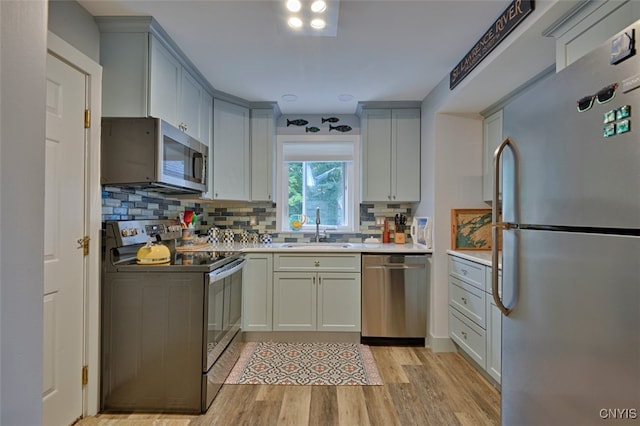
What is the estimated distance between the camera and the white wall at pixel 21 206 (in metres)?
0.57

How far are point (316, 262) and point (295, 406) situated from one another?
121cm

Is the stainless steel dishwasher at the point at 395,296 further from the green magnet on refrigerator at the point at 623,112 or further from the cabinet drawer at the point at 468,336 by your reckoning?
the green magnet on refrigerator at the point at 623,112

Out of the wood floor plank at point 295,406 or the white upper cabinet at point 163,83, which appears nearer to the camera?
the wood floor plank at point 295,406

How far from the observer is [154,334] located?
1862 millimetres

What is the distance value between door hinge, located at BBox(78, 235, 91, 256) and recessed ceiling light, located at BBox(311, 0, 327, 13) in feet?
5.84

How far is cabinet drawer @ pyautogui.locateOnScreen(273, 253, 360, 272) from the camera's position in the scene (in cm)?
288

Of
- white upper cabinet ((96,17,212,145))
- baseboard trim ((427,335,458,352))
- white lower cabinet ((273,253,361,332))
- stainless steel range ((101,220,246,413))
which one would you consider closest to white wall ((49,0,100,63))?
white upper cabinet ((96,17,212,145))

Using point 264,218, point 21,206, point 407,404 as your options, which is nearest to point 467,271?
point 407,404

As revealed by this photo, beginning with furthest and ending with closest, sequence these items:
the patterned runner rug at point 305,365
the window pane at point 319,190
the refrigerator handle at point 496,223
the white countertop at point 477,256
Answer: the window pane at point 319,190 < the patterned runner rug at point 305,365 < the white countertop at point 477,256 < the refrigerator handle at point 496,223

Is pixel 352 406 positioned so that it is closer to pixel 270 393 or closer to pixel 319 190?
pixel 270 393

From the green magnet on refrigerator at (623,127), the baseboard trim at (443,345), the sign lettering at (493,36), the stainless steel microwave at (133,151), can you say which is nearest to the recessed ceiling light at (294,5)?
the stainless steel microwave at (133,151)

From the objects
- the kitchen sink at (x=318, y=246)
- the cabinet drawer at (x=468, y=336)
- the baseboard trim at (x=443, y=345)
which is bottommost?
the baseboard trim at (x=443, y=345)

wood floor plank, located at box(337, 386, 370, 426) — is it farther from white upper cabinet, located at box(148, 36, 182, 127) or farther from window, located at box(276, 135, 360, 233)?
white upper cabinet, located at box(148, 36, 182, 127)

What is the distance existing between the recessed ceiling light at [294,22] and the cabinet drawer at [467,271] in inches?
77.2
